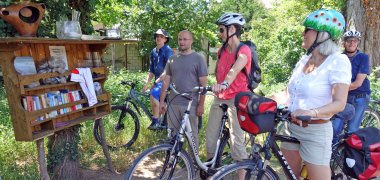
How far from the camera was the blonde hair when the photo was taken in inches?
88.7

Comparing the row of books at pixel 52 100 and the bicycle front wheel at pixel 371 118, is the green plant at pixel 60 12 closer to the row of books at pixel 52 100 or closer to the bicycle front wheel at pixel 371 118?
the row of books at pixel 52 100

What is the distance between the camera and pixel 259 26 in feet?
50.3

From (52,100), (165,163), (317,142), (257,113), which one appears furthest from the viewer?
(165,163)

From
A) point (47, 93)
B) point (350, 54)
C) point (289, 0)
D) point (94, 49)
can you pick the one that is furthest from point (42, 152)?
point (289, 0)

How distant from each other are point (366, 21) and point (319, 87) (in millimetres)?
5999

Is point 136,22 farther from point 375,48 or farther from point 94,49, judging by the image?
point 94,49

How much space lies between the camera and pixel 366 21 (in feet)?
23.7

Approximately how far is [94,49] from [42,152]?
132cm

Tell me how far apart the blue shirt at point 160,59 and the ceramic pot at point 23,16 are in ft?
8.34

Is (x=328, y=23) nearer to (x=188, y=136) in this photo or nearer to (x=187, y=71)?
(x=188, y=136)

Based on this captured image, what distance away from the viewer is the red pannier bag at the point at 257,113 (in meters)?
2.23

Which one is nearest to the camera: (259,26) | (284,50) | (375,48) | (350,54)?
(350,54)

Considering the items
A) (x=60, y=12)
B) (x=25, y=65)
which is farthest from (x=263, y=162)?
(x=60, y=12)

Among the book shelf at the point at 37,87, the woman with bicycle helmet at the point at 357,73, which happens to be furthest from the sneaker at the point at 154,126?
the woman with bicycle helmet at the point at 357,73
